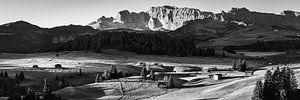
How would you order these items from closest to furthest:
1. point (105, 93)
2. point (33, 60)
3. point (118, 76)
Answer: point (105, 93) < point (118, 76) < point (33, 60)

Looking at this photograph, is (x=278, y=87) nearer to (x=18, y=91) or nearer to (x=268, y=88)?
(x=268, y=88)

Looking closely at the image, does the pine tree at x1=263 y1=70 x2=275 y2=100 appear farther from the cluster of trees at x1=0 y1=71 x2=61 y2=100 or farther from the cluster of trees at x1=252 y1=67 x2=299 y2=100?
the cluster of trees at x1=0 y1=71 x2=61 y2=100

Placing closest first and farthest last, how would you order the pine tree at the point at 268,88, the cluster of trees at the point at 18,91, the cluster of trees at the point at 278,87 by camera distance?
the pine tree at the point at 268,88, the cluster of trees at the point at 278,87, the cluster of trees at the point at 18,91

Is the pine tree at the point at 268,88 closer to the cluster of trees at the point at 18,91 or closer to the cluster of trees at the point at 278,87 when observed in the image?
the cluster of trees at the point at 278,87

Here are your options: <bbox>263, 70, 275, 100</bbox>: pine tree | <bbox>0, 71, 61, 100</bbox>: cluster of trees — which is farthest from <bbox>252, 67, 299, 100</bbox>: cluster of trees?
<bbox>0, 71, 61, 100</bbox>: cluster of trees

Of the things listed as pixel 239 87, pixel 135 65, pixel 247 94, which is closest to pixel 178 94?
pixel 239 87

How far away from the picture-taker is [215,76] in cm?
11656

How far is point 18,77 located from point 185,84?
172 feet

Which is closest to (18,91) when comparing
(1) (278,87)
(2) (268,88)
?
(2) (268,88)

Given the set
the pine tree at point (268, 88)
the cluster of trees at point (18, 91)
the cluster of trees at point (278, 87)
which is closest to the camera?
the pine tree at point (268, 88)

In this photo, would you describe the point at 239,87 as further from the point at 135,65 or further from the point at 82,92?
the point at 135,65

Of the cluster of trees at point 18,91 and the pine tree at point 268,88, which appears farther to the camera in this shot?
the cluster of trees at point 18,91

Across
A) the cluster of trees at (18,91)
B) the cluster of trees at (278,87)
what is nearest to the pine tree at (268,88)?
the cluster of trees at (278,87)

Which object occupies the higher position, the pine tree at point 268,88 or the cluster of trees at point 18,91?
the pine tree at point 268,88
